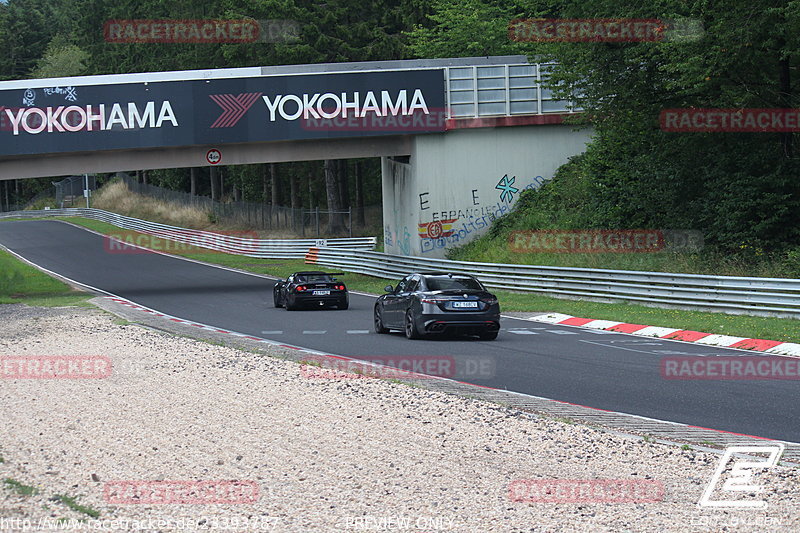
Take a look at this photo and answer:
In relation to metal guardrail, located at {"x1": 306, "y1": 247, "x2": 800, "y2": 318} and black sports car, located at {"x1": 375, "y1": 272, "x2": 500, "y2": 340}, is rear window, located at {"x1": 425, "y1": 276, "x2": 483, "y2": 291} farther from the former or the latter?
metal guardrail, located at {"x1": 306, "y1": 247, "x2": 800, "y2": 318}

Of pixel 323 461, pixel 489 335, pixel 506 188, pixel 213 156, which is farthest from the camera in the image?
pixel 506 188

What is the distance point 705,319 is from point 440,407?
12690mm

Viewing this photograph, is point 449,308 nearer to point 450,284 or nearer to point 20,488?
point 450,284

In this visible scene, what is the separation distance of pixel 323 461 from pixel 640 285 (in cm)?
1890

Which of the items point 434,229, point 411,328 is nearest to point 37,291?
point 434,229

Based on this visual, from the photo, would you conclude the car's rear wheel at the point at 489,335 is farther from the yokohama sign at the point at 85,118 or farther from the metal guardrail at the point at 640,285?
the yokohama sign at the point at 85,118

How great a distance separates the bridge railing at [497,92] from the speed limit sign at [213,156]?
356 inches

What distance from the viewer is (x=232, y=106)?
3525 centimetres

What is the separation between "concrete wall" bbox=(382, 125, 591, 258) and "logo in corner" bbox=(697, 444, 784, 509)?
29.7 meters

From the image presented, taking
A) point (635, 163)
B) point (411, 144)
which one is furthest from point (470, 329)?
point (411, 144)

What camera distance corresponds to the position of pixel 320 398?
11570 mm

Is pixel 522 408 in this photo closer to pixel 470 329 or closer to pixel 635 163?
pixel 470 329

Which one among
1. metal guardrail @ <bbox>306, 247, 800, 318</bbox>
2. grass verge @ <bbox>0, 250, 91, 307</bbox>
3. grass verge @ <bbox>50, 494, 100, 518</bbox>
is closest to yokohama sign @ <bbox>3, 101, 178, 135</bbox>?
grass verge @ <bbox>0, 250, 91, 307</bbox>

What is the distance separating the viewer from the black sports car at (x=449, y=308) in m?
18.9
